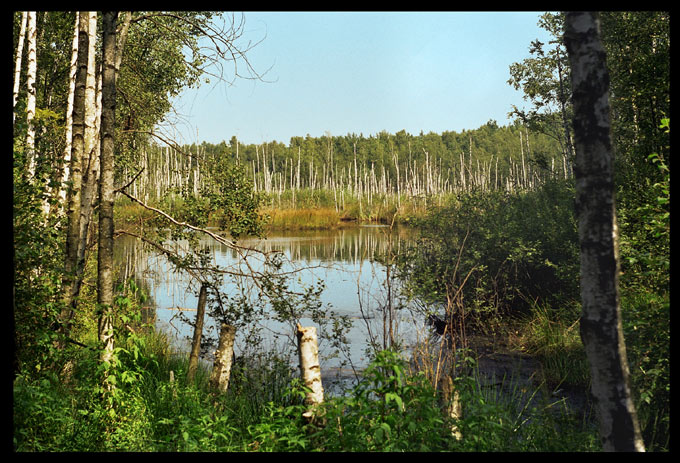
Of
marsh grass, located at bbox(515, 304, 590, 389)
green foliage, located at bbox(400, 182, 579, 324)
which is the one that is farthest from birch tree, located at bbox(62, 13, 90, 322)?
marsh grass, located at bbox(515, 304, 590, 389)

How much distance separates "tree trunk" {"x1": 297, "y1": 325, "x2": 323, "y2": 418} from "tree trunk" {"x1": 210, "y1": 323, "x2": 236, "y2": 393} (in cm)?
130

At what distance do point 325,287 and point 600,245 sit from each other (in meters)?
4.51

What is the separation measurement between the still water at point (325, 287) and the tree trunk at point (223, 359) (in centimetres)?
66

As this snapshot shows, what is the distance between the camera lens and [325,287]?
6.96 meters

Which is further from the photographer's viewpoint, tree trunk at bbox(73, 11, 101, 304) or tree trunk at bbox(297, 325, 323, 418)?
tree trunk at bbox(73, 11, 101, 304)

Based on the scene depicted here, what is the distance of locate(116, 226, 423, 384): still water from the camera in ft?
23.7

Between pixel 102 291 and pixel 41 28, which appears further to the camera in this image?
pixel 41 28

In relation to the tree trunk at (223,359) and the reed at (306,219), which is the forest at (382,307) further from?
the reed at (306,219)

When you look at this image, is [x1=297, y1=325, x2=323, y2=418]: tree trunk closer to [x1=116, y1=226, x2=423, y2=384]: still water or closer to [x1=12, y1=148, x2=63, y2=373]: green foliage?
[x1=116, y1=226, x2=423, y2=384]: still water

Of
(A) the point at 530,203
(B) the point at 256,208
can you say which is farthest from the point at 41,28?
(A) the point at 530,203
